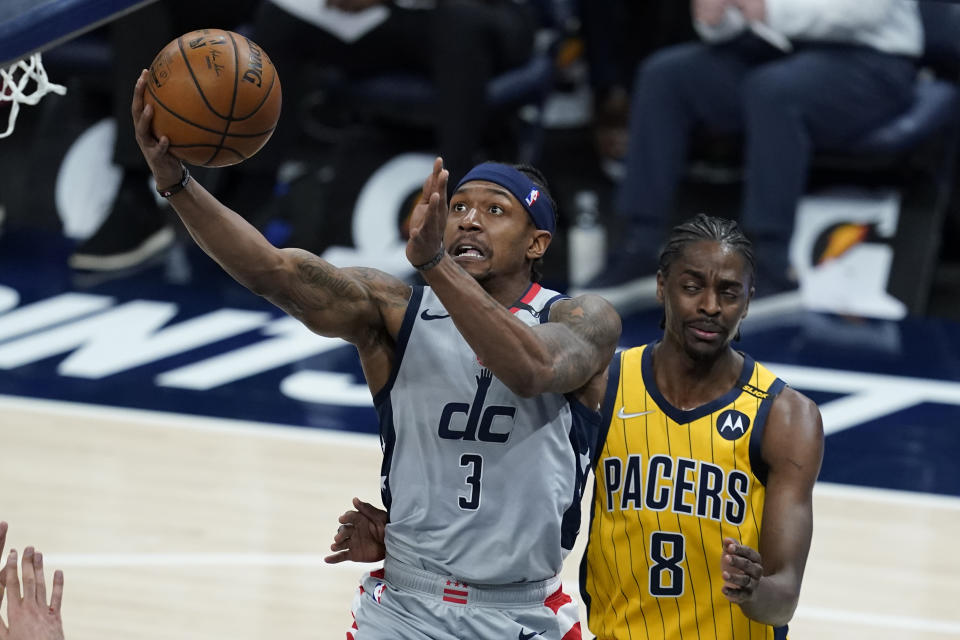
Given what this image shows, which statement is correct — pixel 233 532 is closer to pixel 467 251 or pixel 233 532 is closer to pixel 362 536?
pixel 362 536

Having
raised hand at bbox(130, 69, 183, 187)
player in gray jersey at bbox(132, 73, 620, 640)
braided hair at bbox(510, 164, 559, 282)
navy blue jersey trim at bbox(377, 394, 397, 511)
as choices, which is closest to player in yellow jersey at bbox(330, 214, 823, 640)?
player in gray jersey at bbox(132, 73, 620, 640)

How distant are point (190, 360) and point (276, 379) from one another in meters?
0.52

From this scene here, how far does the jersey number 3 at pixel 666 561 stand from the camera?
12.4ft

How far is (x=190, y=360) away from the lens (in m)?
8.00

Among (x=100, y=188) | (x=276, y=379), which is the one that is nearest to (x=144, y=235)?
(x=100, y=188)

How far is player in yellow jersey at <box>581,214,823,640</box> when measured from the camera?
371 centimetres

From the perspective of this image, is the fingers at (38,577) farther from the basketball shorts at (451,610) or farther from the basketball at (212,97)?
the basketball at (212,97)

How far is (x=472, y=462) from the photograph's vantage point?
3.79 metres

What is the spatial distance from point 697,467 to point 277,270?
1123 mm

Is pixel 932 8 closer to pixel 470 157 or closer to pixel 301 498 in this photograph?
pixel 470 157

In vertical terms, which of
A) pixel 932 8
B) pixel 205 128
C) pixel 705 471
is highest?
pixel 932 8

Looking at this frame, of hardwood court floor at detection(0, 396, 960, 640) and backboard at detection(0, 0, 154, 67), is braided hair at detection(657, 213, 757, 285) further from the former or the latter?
hardwood court floor at detection(0, 396, 960, 640)

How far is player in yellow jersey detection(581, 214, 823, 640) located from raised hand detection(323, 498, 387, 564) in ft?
1.79

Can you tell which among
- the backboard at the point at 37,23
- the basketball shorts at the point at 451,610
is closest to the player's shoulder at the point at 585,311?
the basketball shorts at the point at 451,610
